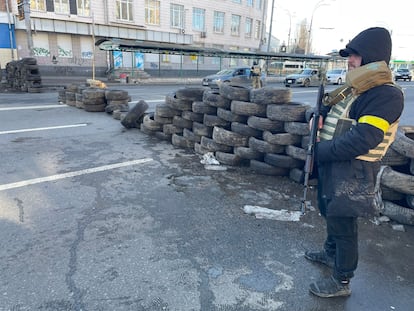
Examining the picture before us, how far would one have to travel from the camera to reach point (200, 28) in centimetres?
4100

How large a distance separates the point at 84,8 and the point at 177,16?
11.6 meters

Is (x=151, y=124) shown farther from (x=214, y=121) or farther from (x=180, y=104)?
(x=214, y=121)

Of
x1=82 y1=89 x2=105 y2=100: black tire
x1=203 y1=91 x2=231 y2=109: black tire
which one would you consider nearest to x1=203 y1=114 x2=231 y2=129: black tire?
x1=203 y1=91 x2=231 y2=109: black tire

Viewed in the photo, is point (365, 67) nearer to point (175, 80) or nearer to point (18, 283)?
point (18, 283)

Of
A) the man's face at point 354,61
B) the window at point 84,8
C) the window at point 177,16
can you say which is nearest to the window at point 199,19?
the window at point 177,16

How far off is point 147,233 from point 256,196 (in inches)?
66.3

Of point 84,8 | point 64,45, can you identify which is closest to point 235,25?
point 84,8

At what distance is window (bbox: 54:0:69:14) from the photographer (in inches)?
1188

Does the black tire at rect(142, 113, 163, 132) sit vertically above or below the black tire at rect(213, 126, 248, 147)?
below

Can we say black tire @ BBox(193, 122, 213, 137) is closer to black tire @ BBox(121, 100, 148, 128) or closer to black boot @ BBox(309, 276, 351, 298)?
black tire @ BBox(121, 100, 148, 128)

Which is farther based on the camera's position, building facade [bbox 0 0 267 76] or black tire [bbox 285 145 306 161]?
building facade [bbox 0 0 267 76]

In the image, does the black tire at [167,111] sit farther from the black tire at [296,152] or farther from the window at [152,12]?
the window at [152,12]

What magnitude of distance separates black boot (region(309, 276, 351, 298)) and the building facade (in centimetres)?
2723

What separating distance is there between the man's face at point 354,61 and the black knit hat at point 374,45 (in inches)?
1.4
